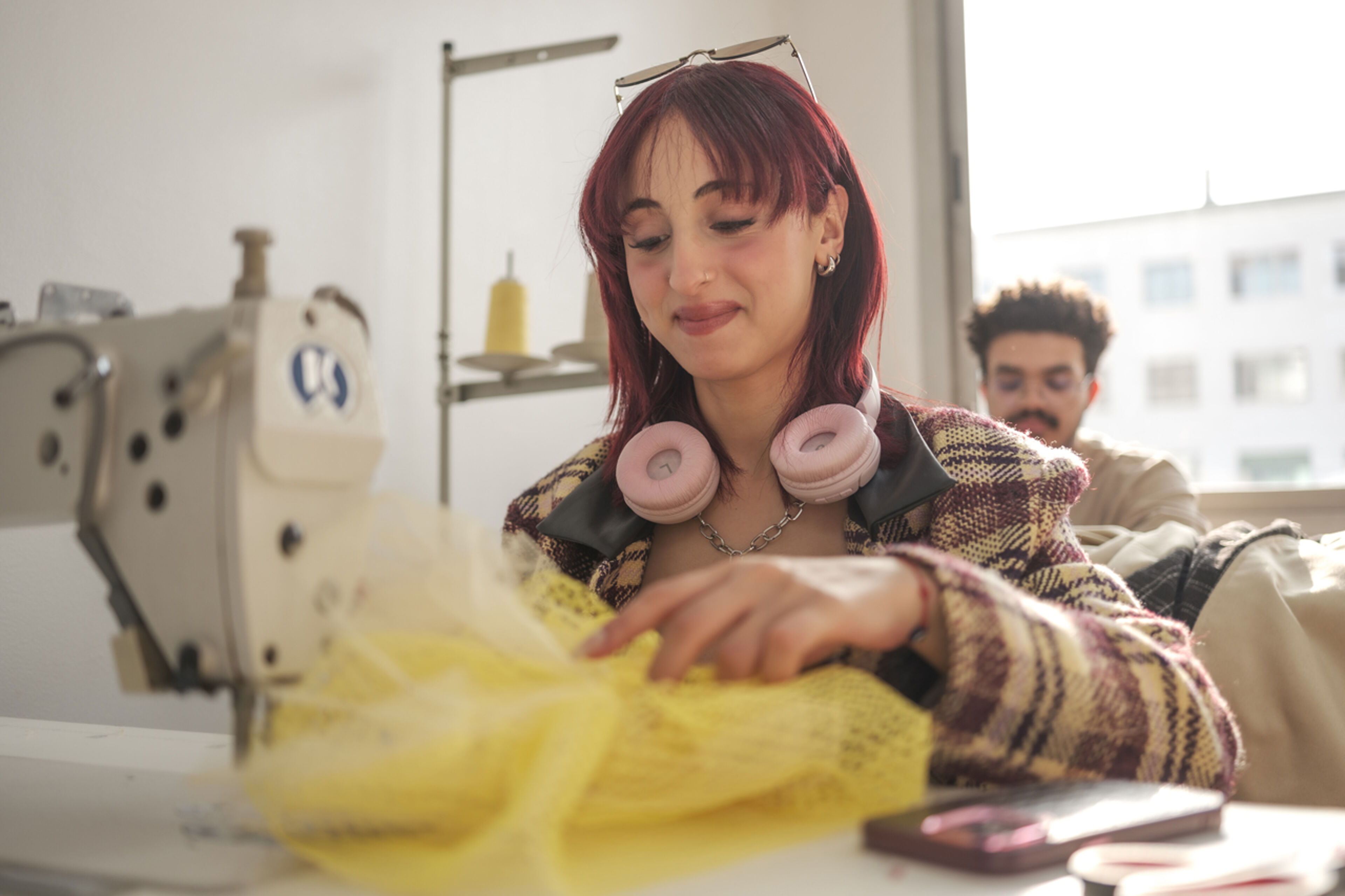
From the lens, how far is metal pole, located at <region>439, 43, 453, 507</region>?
1901mm

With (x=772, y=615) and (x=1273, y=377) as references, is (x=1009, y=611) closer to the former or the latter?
(x=772, y=615)

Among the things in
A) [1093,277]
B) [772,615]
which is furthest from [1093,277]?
[772,615]

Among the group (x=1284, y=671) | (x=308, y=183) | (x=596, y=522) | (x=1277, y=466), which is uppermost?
(x=308, y=183)

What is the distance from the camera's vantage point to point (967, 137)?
3.17 meters

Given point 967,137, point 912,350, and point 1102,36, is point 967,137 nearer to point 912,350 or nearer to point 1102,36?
point 1102,36

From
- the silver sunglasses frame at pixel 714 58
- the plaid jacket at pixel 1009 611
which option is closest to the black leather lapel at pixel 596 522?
the plaid jacket at pixel 1009 611

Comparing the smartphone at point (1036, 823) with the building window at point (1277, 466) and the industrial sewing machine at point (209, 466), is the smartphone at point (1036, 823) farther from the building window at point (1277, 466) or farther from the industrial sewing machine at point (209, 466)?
the building window at point (1277, 466)

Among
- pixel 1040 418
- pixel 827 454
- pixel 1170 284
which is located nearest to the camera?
pixel 827 454

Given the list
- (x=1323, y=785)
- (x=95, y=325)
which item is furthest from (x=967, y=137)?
(x=95, y=325)

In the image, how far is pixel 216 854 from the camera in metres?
0.56

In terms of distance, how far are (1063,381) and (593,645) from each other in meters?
2.29

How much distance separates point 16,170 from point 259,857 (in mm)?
1075

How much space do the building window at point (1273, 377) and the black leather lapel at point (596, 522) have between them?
225 centimetres

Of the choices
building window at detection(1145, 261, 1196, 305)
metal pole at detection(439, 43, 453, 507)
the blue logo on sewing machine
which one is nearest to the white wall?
metal pole at detection(439, 43, 453, 507)
